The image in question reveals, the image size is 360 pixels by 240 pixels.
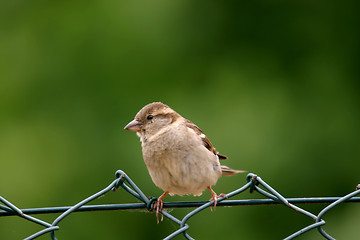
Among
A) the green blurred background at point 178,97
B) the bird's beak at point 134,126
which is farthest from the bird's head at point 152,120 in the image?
the green blurred background at point 178,97

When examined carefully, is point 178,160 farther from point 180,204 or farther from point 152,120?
point 180,204

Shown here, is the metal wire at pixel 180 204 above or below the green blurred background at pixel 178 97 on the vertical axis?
below

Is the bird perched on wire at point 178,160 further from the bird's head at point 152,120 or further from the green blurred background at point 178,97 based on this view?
the green blurred background at point 178,97

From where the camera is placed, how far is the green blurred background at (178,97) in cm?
352

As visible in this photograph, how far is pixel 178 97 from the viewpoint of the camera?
382 centimetres

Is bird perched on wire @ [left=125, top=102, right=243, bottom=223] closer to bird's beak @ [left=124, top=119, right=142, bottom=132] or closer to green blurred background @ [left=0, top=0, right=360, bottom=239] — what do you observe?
bird's beak @ [left=124, top=119, right=142, bottom=132]

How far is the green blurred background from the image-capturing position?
3.52 metres

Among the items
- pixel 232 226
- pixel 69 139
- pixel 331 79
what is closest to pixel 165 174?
pixel 232 226

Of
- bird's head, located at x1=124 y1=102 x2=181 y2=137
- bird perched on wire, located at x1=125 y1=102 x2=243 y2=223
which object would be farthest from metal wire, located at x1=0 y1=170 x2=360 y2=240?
bird's head, located at x1=124 y1=102 x2=181 y2=137

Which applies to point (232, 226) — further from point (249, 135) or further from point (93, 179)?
point (93, 179)

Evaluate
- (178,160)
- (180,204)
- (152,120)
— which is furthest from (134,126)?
(180,204)

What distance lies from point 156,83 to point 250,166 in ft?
3.09

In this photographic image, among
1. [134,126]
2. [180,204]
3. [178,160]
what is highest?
[134,126]

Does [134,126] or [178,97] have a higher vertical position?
[178,97]
